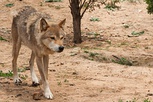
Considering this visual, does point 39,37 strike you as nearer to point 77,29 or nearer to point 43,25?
point 43,25

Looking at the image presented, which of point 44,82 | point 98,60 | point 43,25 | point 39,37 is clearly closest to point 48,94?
point 44,82

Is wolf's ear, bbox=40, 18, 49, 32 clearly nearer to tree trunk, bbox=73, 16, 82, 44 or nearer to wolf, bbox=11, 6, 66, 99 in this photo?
wolf, bbox=11, 6, 66, 99

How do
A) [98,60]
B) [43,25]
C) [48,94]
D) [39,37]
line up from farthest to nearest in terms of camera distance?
[98,60] → [48,94] → [39,37] → [43,25]

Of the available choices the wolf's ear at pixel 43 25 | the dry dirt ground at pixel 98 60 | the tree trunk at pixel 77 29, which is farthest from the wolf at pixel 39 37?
the tree trunk at pixel 77 29

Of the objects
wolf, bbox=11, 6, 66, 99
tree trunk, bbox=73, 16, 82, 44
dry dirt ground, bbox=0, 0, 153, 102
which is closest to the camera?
wolf, bbox=11, 6, 66, 99

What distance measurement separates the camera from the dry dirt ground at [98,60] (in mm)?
7602

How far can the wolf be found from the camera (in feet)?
23.2

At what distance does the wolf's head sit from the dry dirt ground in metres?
0.81

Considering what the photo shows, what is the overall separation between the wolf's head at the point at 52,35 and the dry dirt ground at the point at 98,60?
808 millimetres

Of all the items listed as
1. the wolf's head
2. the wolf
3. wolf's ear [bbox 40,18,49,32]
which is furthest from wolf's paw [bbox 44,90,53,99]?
wolf's ear [bbox 40,18,49,32]

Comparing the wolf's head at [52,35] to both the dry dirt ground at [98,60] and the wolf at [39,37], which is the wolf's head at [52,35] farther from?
the dry dirt ground at [98,60]

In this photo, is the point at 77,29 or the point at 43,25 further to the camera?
the point at 77,29

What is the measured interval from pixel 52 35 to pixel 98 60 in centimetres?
364

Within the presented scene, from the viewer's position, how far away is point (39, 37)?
23.9ft
